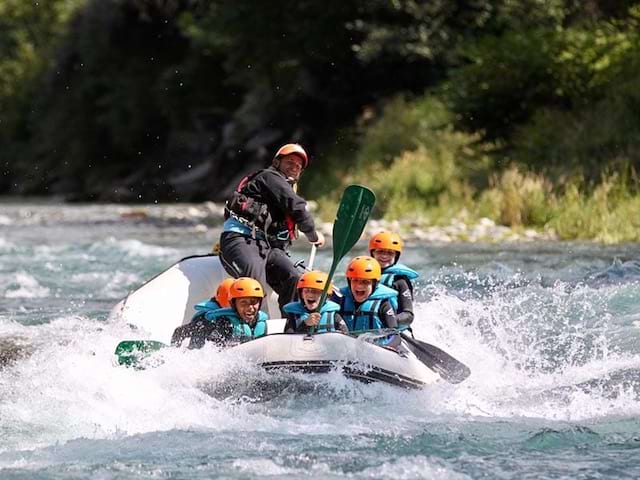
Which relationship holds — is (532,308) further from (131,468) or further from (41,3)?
(41,3)

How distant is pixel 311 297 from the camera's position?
28.4ft

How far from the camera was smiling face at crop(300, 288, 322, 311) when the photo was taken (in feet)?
28.3

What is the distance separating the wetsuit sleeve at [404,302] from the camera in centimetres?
902

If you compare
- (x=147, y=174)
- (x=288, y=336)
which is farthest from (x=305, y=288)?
(x=147, y=174)

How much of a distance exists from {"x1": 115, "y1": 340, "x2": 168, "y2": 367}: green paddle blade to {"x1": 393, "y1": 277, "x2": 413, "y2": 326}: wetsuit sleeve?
175cm

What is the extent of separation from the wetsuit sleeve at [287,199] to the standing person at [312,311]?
3.18ft

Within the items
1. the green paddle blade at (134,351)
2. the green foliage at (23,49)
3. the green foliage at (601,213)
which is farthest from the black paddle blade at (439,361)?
the green foliage at (23,49)

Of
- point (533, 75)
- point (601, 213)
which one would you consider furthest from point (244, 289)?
point (533, 75)

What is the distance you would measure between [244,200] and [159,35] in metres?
31.6

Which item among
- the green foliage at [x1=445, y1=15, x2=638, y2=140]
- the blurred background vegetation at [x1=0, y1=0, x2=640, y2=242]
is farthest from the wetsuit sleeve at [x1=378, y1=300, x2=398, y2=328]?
the green foliage at [x1=445, y1=15, x2=638, y2=140]

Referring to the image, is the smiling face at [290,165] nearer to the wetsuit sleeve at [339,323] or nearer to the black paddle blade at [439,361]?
the wetsuit sleeve at [339,323]

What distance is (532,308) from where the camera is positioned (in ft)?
37.6

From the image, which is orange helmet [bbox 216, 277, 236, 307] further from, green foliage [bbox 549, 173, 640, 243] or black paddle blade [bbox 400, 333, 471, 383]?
green foliage [bbox 549, 173, 640, 243]

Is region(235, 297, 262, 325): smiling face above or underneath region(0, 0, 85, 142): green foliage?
underneath
